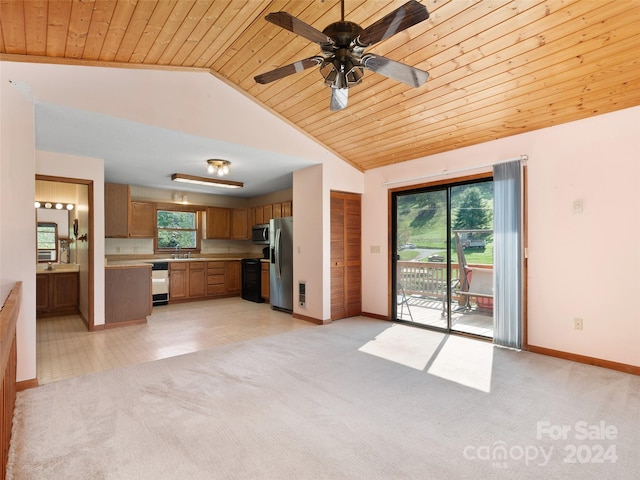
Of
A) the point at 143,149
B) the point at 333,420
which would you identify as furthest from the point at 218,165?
the point at 333,420

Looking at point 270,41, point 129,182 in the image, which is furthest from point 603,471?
point 129,182

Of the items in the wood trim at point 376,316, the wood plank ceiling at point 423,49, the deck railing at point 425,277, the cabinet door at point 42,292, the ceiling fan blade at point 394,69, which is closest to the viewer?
the ceiling fan blade at point 394,69

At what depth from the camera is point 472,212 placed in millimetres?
4277

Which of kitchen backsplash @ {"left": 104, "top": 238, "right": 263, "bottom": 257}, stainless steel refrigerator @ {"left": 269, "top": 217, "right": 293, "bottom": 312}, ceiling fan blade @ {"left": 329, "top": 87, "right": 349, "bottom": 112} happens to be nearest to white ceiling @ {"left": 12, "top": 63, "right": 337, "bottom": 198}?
stainless steel refrigerator @ {"left": 269, "top": 217, "right": 293, "bottom": 312}

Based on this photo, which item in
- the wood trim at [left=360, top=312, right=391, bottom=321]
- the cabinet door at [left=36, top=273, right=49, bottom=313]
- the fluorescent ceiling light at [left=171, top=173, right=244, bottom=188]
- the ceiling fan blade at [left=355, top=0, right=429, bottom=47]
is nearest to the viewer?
the ceiling fan blade at [left=355, top=0, right=429, bottom=47]

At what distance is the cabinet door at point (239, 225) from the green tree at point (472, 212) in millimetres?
4946

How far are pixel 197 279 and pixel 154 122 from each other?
163 inches

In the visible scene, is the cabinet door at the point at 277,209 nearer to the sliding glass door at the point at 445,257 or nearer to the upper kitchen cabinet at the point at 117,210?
the sliding glass door at the point at 445,257

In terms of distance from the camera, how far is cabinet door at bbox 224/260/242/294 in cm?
728

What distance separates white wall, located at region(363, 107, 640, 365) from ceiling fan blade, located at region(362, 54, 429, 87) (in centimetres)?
215

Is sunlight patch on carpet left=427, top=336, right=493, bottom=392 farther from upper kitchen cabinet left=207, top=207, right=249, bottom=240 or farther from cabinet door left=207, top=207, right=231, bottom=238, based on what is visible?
cabinet door left=207, top=207, right=231, bottom=238

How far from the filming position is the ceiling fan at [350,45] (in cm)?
174

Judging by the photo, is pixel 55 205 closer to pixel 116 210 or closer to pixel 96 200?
pixel 116 210

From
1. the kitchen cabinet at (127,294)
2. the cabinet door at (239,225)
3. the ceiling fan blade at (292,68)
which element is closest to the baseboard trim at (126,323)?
the kitchen cabinet at (127,294)
